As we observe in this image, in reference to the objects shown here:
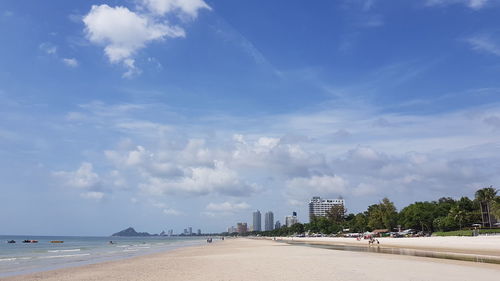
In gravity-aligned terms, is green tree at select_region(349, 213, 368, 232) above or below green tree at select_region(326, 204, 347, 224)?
below

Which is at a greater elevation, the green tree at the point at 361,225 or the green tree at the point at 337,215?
the green tree at the point at 337,215

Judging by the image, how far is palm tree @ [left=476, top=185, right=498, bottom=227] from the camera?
90.3 m

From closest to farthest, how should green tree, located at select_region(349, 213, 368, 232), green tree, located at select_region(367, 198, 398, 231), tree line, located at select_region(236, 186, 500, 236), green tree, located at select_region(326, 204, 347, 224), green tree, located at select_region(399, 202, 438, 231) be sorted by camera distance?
1. tree line, located at select_region(236, 186, 500, 236)
2. green tree, located at select_region(399, 202, 438, 231)
3. green tree, located at select_region(367, 198, 398, 231)
4. green tree, located at select_region(349, 213, 368, 232)
5. green tree, located at select_region(326, 204, 347, 224)

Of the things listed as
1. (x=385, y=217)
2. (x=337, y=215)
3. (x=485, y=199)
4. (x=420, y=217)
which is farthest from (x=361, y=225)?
(x=337, y=215)

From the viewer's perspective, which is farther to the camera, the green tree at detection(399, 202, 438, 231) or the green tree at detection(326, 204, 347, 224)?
the green tree at detection(326, 204, 347, 224)

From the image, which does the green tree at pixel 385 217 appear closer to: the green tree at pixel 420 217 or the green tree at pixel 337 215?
the green tree at pixel 420 217

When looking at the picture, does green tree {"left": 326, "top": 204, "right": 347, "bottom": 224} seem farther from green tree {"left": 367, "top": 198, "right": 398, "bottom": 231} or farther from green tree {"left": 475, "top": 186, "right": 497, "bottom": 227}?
green tree {"left": 475, "top": 186, "right": 497, "bottom": 227}

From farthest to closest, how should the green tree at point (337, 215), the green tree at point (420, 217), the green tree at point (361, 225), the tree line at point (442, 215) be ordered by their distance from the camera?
the green tree at point (337, 215) → the green tree at point (361, 225) → the green tree at point (420, 217) → the tree line at point (442, 215)

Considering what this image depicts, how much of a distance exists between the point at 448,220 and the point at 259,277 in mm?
76520

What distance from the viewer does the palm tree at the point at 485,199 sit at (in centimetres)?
9031

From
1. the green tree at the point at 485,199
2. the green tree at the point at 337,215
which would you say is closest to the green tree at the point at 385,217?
the green tree at the point at 485,199

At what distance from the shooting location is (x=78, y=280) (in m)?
22.0

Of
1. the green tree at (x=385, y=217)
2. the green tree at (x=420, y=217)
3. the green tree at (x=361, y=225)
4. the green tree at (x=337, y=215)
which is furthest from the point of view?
the green tree at (x=337, y=215)

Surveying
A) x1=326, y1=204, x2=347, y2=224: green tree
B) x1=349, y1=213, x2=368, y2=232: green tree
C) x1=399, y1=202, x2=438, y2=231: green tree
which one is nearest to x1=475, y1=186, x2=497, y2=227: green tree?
x1=399, y1=202, x2=438, y2=231: green tree
